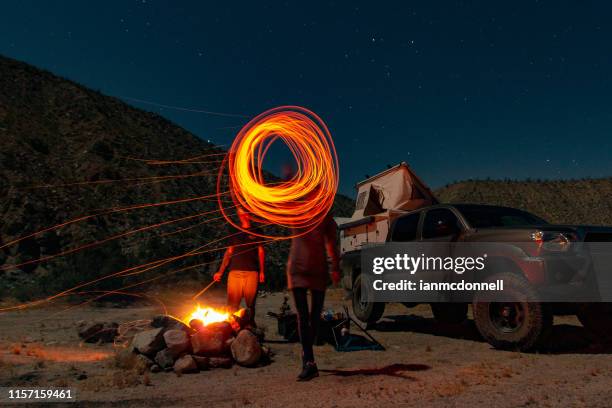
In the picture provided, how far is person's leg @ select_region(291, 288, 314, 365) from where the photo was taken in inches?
224

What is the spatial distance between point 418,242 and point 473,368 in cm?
333

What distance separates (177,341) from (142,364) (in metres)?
0.61

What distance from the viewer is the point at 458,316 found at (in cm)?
947

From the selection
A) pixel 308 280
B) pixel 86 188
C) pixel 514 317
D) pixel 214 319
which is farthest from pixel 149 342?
pixel 86 188

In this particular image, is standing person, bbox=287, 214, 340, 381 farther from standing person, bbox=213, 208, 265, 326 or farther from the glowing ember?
standing person, bbox=213, 208, 265, 326

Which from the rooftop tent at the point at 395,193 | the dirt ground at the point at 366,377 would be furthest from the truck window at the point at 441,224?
the rooftop tent at the point at 395,193

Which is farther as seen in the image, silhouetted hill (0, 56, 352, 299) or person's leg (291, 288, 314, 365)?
silhouetted hill (0, 56, 352, 299)

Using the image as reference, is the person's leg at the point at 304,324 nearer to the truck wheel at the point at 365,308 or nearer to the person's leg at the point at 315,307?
the person's leg at the point at 315,307

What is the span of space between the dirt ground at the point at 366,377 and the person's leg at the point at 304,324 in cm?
32

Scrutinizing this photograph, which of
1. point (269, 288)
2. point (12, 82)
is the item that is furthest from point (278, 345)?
point (12, 82)

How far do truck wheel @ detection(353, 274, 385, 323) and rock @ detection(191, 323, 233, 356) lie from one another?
355 centimetres

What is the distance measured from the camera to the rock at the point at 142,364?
6.29m

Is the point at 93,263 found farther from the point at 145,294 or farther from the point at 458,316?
the point at 458,316

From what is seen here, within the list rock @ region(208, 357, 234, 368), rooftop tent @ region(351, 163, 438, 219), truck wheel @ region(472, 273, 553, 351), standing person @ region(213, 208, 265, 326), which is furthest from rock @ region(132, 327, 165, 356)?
rooftop tent @ region(351, 163, 438, 219)
